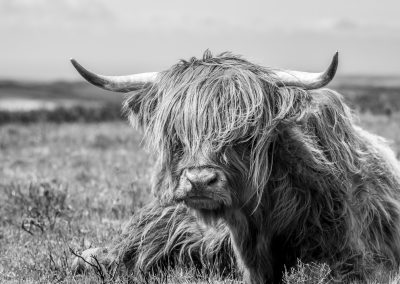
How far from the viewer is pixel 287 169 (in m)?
4.21

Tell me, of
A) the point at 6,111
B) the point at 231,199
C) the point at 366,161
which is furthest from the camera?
the point at 6,111

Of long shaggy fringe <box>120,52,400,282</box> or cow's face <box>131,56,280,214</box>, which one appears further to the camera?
long shaggy fringe <box>120,52,400,282</box>

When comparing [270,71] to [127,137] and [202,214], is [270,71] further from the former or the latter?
[127,137]

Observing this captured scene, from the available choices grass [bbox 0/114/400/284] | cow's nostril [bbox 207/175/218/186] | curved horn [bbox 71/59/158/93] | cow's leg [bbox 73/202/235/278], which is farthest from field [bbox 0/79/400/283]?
cow's nostril [bbox 207/175/218/186]

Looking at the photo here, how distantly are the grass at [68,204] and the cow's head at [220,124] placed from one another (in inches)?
22.2

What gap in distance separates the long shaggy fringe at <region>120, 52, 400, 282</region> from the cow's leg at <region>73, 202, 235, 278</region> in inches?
0.5

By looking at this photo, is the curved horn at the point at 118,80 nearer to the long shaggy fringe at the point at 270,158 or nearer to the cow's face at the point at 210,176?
the long shaggy fringe at the point at 270,158

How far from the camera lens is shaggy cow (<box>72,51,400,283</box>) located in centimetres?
402

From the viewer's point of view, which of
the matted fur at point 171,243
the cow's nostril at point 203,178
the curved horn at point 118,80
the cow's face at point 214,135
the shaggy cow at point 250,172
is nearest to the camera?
the cow's nostril at point 203,178

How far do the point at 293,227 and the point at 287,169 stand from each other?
1.12 feet

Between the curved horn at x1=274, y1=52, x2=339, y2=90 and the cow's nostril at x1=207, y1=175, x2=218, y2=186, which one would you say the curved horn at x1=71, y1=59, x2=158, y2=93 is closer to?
the curved horn at x1=274, y1=52, x2=339, y2=90

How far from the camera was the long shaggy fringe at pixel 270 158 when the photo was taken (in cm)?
407

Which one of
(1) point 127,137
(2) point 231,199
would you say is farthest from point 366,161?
(1) point 127,137

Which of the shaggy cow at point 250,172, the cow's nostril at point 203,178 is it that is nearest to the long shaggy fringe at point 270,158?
the shaggy cow at point 250,172
